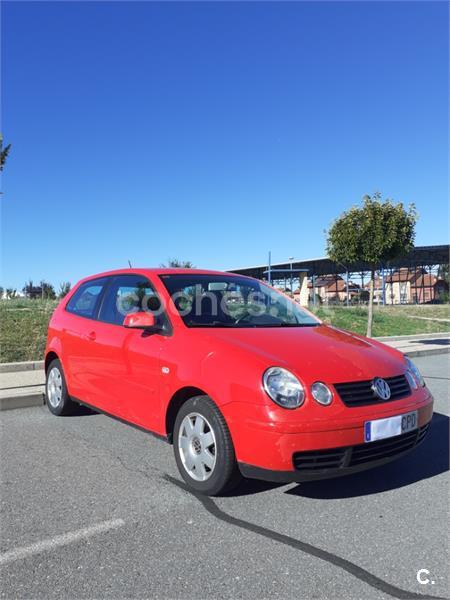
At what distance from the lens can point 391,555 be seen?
2.67 meters

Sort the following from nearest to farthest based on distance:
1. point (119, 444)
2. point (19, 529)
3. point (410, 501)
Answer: point (19, 529), point (410, 501), point (119, 444)

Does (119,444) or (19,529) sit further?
(119,444)

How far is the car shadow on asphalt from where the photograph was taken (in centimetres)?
350

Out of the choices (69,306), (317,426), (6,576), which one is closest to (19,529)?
(6,576)

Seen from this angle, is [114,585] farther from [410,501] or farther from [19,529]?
[410,501]

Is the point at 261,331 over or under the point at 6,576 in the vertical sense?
over

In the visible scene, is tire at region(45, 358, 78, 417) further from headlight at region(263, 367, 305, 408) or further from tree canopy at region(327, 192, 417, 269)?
tree canopy at region(327, 192, 417, 269)

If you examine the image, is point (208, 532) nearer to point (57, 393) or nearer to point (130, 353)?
point (130, 353)

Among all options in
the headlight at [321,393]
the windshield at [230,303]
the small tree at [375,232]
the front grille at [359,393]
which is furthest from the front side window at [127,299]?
the small tree at [375,232]

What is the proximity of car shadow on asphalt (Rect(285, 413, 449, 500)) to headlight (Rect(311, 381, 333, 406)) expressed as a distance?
0.80 metres

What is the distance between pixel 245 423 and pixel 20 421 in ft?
11.3

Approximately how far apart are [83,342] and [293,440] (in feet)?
8.59

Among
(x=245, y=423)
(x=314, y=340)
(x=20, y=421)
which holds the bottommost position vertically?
(x=20, y=421)

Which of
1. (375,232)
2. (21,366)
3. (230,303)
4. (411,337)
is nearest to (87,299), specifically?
(230,303)
